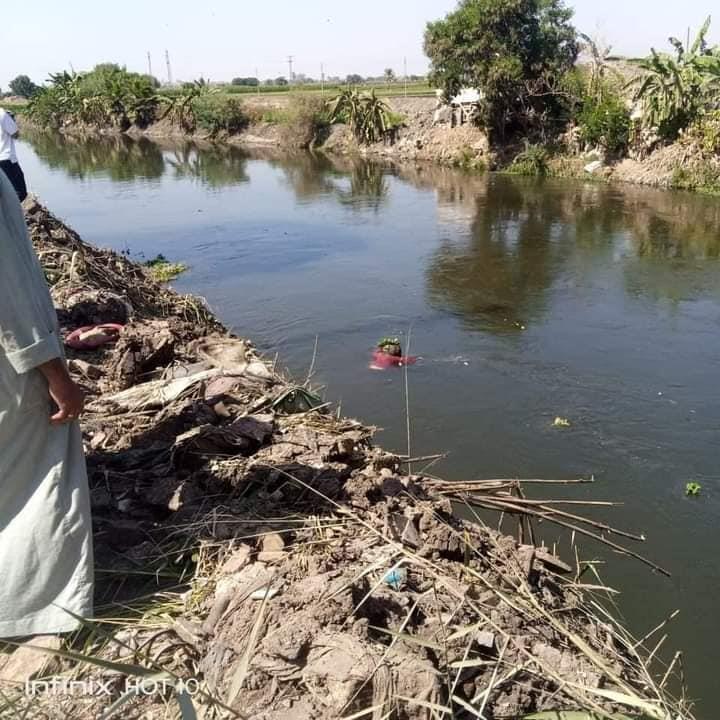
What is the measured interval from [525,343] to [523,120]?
16346 millimetres

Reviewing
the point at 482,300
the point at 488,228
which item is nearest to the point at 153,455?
the point at 482,300

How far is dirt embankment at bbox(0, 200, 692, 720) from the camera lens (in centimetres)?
193

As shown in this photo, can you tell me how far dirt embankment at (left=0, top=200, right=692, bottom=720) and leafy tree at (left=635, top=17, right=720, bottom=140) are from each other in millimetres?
17243

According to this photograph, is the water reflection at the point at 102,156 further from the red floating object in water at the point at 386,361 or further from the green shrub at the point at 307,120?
the red floating object in water at the point at 386,361

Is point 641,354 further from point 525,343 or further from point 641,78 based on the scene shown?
point 641,78

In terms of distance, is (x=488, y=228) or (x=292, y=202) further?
(x=292, y=202)

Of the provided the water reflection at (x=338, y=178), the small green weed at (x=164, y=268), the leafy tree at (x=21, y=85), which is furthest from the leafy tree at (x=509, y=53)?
the leafy tree at (x=21, y=85)

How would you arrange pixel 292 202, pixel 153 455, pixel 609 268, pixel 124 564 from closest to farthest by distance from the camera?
pixel 124 564 → pixel 153 455 → pixel 609 268 → pixel 292 202

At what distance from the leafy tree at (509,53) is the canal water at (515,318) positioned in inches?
129

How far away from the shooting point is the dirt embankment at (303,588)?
1.93 metres

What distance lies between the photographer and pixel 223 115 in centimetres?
3559

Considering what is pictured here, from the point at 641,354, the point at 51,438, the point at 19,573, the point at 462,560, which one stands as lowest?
the point at 641,354

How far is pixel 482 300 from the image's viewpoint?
9930mm

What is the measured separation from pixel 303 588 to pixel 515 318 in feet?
24.2
